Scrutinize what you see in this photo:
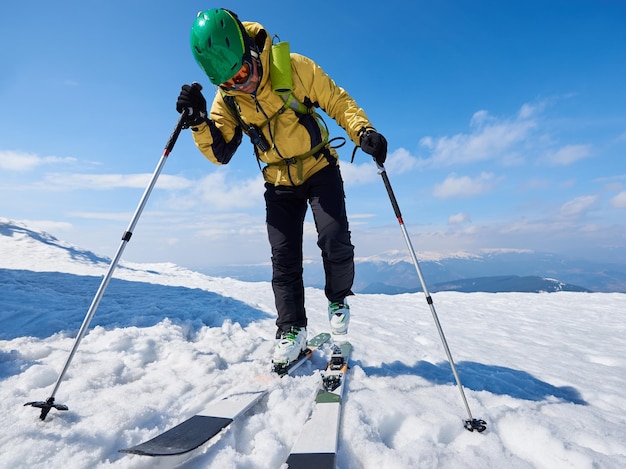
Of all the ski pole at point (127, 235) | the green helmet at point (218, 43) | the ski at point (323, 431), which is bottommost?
the ski at point (323, 431)

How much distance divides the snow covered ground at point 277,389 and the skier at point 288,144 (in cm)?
84

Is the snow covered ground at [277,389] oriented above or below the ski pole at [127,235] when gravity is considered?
below

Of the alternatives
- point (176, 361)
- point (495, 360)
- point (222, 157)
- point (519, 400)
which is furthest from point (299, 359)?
point (495, 360)

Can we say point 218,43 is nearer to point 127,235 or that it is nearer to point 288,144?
point 288,144

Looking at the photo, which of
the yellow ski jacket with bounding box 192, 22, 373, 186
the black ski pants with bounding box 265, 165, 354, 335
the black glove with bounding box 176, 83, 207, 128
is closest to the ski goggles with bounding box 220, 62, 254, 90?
the yellow ski jacket with bounding box 192, 22, 373, 186

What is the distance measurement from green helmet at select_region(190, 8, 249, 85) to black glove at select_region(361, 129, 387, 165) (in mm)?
1359

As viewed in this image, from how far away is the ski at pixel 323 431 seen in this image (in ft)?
5.54

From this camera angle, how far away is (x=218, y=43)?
2.77 m

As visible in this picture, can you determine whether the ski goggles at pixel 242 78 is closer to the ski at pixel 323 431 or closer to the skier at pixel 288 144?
the skier at pixel 288 144

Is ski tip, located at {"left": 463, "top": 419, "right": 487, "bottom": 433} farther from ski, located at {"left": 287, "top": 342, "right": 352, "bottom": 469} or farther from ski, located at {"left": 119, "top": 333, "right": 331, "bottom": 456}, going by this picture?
ski, located at {"left": 119, "top": 333, "right": 331, "bottom": 456}

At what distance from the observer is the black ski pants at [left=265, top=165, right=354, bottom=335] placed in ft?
10.8

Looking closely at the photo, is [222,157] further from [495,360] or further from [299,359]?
[495,360]

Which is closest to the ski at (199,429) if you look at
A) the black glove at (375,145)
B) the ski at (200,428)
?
the ski at (200,428)

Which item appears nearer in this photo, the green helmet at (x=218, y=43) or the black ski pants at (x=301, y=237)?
the green helmet at (x=218, y=43)
